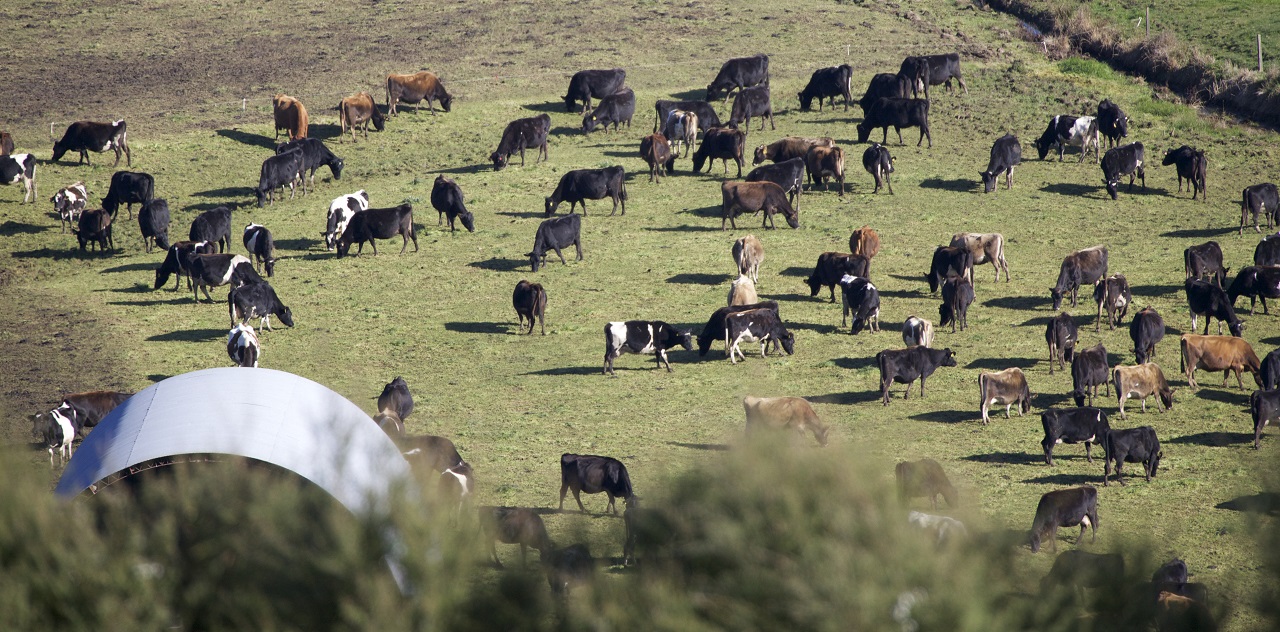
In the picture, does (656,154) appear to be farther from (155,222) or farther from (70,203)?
(70,203)

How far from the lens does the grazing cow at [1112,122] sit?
1443 inches

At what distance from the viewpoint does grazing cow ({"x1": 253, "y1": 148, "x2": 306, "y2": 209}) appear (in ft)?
111

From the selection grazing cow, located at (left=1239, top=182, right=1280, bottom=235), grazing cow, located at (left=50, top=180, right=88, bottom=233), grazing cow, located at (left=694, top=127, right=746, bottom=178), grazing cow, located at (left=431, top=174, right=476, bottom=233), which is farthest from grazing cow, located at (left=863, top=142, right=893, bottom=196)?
grazing cow, located at (left=50, top=180, right=88, bottom=233)

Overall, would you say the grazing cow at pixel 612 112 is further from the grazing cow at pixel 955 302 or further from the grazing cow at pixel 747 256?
the grazing cow at pixel 955 302

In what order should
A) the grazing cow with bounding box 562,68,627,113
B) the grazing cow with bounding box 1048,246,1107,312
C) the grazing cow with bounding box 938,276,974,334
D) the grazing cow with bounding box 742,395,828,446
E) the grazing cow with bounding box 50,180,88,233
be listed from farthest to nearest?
the grazing cow with bounding box 562,68,627,113 → the grazing cow with bounding box 50,180,88,233 → the grazing cow with bounding box 1048,246,1107,312 → the grazing cow with bounding box 938,276,974,334 → the grazing cow with bounding box 742,395,828,446

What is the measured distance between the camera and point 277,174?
112 feet

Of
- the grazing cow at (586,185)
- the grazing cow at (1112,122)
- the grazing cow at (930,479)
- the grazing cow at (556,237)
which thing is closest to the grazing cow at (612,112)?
the grazing cow at (586,185)

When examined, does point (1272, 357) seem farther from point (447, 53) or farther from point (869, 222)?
point (447, 53)

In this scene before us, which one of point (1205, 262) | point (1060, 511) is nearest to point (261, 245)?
point (1060, 511)

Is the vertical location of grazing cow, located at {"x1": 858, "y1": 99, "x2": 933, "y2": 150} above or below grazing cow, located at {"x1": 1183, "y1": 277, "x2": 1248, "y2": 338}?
above

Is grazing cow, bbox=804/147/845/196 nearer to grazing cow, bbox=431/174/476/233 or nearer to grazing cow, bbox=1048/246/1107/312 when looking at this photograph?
grazing cow, bbox=1048/246/1107/312

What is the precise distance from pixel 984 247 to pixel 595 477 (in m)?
14.9

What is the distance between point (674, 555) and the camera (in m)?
9.02

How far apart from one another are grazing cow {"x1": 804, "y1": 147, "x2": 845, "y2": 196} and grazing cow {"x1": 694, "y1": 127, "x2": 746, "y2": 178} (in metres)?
1.89
